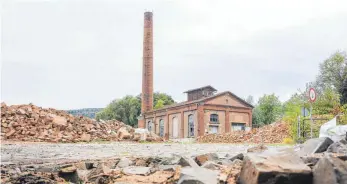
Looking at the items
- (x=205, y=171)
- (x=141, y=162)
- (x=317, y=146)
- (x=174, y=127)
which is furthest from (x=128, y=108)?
(x=205, y=171)

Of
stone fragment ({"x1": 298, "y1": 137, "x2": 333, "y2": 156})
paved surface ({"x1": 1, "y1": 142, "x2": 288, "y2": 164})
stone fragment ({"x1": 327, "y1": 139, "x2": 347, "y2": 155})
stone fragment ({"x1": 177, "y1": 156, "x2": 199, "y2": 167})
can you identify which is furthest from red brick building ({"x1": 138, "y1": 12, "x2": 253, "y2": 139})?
stone fragment ({"x1": 177, "y1": 156, "x2": 199, "y2": 167})

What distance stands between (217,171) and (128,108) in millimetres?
53661

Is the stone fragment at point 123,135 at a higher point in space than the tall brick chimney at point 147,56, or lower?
lower

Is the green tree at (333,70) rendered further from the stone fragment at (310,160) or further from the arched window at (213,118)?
the stone fragment at (310,160)

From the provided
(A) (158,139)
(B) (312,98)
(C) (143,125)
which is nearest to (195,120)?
(C) (143,125)

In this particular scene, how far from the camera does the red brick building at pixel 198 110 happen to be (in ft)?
125

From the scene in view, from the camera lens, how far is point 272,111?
51938 mm

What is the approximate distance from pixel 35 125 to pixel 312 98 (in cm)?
1272

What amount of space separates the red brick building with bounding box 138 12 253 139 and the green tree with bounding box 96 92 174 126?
1349cm

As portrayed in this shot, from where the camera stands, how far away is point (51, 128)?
19.3m

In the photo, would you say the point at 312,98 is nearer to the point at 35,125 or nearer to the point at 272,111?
the point at 35,125

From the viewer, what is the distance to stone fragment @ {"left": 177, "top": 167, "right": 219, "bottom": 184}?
3678 mm

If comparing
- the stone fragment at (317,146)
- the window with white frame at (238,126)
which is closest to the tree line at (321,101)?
the window with white frame at (238,126)

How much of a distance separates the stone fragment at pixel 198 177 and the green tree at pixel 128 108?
50990mm
